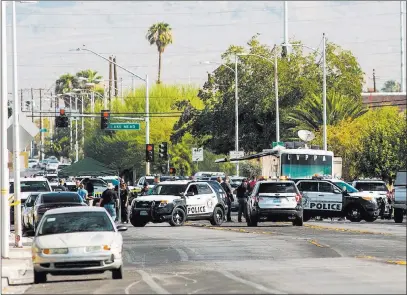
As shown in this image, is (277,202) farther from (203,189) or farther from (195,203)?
(195,203)

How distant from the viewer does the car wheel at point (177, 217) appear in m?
46.6

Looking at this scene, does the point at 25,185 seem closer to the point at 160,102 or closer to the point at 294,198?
the point at 294,198

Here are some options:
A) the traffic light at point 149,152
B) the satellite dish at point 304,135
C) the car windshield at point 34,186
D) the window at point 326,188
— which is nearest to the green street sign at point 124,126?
the traffic light at point 149,152

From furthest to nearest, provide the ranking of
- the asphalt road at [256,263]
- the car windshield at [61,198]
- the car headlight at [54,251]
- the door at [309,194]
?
the door at [309,194]
the car windshield at [61,198]
the car headlight at [54,251]
the asphalt road at [256,263]

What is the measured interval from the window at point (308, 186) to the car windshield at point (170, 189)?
5.59 m

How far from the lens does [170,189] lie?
156 feet

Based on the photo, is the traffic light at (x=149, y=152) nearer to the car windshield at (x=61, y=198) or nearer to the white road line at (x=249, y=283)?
the car windshield at (x=61, y=198)

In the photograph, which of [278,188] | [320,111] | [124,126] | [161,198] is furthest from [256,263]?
[320,111]

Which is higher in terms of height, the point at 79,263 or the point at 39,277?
the point at 79,263

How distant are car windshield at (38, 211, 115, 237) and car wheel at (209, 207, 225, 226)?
73.8ft

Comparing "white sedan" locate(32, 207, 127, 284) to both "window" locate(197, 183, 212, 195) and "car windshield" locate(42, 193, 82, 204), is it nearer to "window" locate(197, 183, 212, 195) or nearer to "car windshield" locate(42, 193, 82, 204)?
"car windshield" locate(42, 193, 82, 204)

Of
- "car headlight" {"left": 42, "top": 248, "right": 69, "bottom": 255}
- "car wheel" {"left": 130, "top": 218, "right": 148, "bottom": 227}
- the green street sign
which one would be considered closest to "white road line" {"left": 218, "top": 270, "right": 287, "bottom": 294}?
"car headlight" {"left": 42, "top": 248, "right": 69, "bottom": 255}

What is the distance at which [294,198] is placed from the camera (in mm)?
44938

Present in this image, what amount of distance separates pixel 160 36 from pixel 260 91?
131 ft
